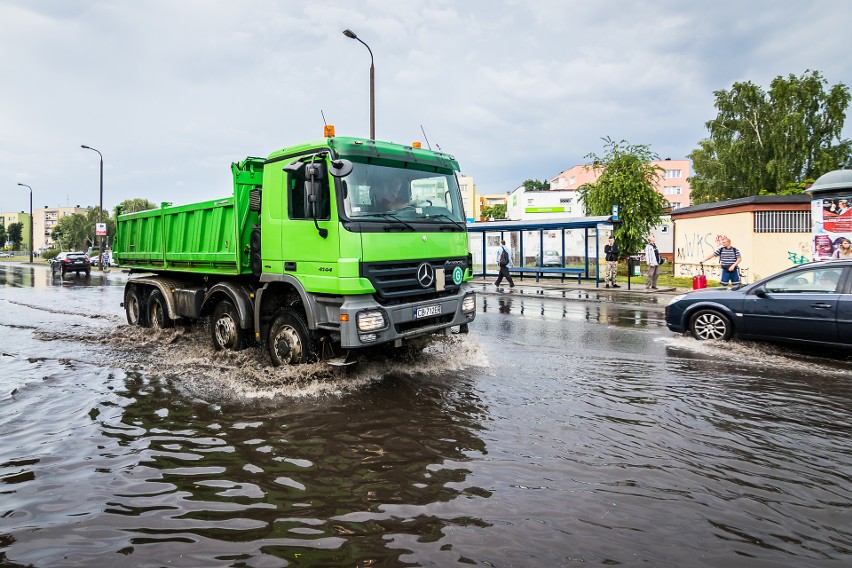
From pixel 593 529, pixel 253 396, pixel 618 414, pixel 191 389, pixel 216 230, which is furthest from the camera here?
pixel 216 230

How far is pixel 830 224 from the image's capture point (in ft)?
48.9

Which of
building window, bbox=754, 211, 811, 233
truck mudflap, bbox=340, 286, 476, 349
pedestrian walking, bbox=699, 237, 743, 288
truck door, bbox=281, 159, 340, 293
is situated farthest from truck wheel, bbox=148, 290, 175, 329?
building window, bbox=754, 211, 811, 233

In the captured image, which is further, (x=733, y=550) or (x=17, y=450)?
(x=17, y=450)

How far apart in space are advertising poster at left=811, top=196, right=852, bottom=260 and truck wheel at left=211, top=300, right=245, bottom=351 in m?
14.9

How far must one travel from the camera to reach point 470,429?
5.13 metres

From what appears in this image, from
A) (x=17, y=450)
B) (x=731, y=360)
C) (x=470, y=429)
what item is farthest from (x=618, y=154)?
(x=17, y=450)

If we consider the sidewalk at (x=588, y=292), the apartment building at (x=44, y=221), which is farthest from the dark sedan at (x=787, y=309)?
the apartment building at (x=44, y=221)

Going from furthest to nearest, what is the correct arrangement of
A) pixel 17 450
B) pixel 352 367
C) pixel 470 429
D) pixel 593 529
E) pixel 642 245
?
pixel 642 245 → pixel 352 367 → pixel 470 429 → pixel 17 450 → pixel 593 529

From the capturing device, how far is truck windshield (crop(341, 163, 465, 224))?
6.30 meters

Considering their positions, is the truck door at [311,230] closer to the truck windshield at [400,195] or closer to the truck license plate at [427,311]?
the truck windshield at [400,195]

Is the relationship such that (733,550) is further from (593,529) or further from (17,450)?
(17,450)

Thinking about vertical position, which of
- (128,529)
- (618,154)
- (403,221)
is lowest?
(128,529)

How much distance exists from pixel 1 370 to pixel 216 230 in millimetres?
3468

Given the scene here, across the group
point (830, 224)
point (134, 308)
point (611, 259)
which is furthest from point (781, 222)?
point (134, 308)
